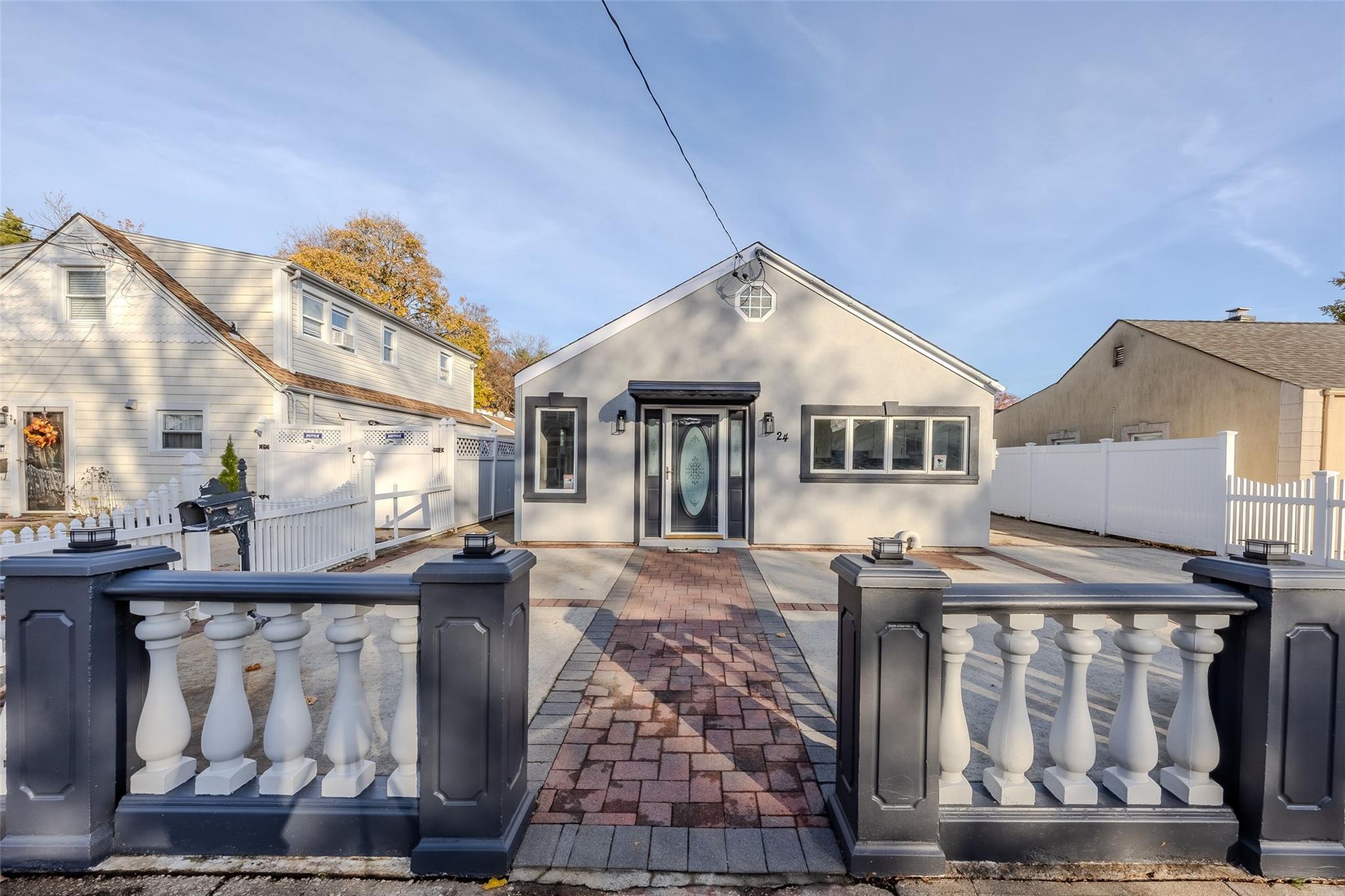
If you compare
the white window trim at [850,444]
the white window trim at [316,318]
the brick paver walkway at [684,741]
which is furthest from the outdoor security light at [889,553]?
the white window trim at [316,318]

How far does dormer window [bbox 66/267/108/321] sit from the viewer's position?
414 inches

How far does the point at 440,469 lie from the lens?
9.13 m

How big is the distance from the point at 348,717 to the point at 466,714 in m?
0.51

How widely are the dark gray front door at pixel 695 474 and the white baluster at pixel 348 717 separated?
666cm

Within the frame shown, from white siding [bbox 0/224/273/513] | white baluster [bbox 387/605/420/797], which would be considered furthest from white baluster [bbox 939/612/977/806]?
white siding [bbox 0/224/273/513]

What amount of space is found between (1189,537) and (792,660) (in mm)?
8230

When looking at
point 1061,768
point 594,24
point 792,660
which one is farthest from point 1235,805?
point 594,24

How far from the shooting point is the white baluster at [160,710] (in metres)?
1.81

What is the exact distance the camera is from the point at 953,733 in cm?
187

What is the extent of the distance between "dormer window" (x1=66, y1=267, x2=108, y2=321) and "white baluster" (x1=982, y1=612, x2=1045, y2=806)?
15.8 metres

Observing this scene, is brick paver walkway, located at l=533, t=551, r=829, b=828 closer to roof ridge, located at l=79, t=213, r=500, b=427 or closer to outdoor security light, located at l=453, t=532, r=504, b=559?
outdoor security light, located at l=453, t=532, r=504, b=559

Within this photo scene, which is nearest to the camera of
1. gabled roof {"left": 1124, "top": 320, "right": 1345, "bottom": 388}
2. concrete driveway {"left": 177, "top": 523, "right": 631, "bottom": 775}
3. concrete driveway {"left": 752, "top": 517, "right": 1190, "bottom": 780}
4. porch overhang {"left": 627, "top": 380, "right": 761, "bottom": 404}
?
concrete driveway {"left": 177, "top": 523, "right": 631, "bottom": 775}

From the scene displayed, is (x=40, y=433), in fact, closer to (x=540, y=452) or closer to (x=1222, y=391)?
(x=540, y=452)

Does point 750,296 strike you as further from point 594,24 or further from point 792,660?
point 792,660
